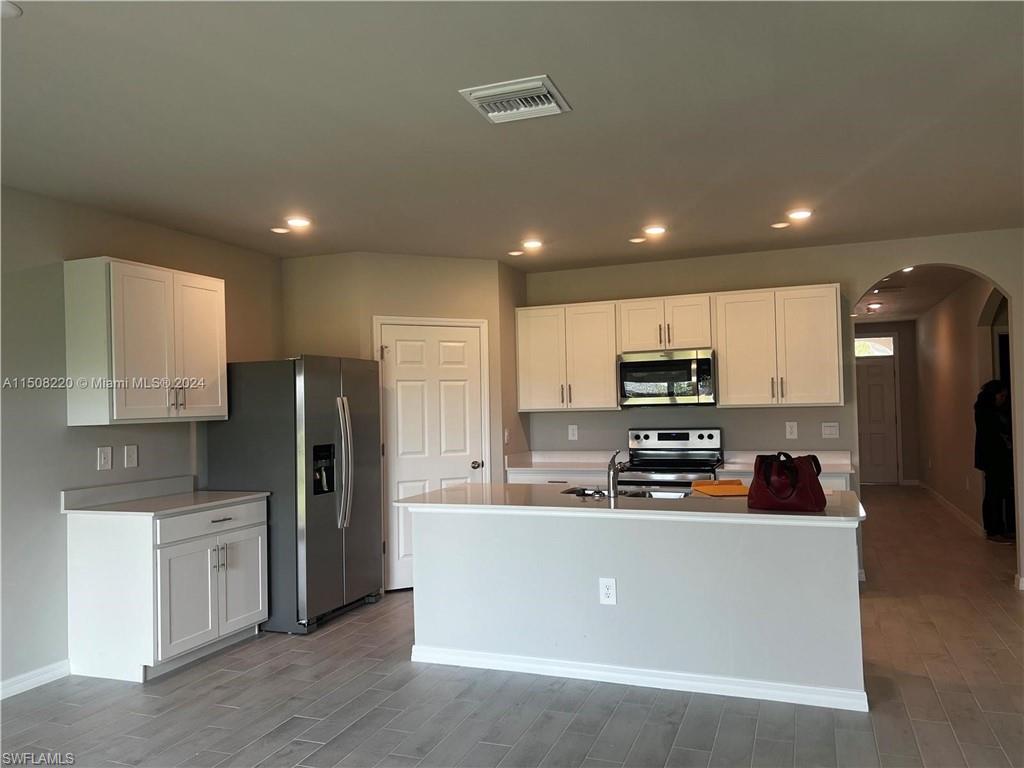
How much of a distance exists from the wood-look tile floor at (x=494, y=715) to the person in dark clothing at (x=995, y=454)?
9.07 feet

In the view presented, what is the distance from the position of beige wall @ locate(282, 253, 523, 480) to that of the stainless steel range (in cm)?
107

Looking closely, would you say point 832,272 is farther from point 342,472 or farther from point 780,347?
point 342,472

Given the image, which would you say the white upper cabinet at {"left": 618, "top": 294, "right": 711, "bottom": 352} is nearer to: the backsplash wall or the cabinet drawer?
the backsplash wall

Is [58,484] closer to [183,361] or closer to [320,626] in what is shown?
[183,361]

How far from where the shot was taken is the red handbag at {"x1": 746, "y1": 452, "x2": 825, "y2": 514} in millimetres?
3385

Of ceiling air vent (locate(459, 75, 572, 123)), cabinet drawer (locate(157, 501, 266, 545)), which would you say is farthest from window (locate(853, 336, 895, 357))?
ceiling air vent (locate(459, 75, 572, 123))

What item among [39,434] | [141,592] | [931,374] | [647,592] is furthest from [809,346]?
[931,374]

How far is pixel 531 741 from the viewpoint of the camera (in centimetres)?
304

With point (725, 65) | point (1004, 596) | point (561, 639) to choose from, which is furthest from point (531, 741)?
point (1004, 596)

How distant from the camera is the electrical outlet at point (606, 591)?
3707mm

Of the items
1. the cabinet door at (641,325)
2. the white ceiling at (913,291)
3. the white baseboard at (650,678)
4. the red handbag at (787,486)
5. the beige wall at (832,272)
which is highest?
the white ceiling at (913,291)

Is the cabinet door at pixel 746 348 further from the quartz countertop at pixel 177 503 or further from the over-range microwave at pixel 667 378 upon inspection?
the quartz countertop at pixel 177 503

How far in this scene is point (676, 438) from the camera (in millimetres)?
5906

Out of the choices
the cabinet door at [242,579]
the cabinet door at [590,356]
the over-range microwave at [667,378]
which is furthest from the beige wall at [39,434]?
the over-range microwave at [667,378]
